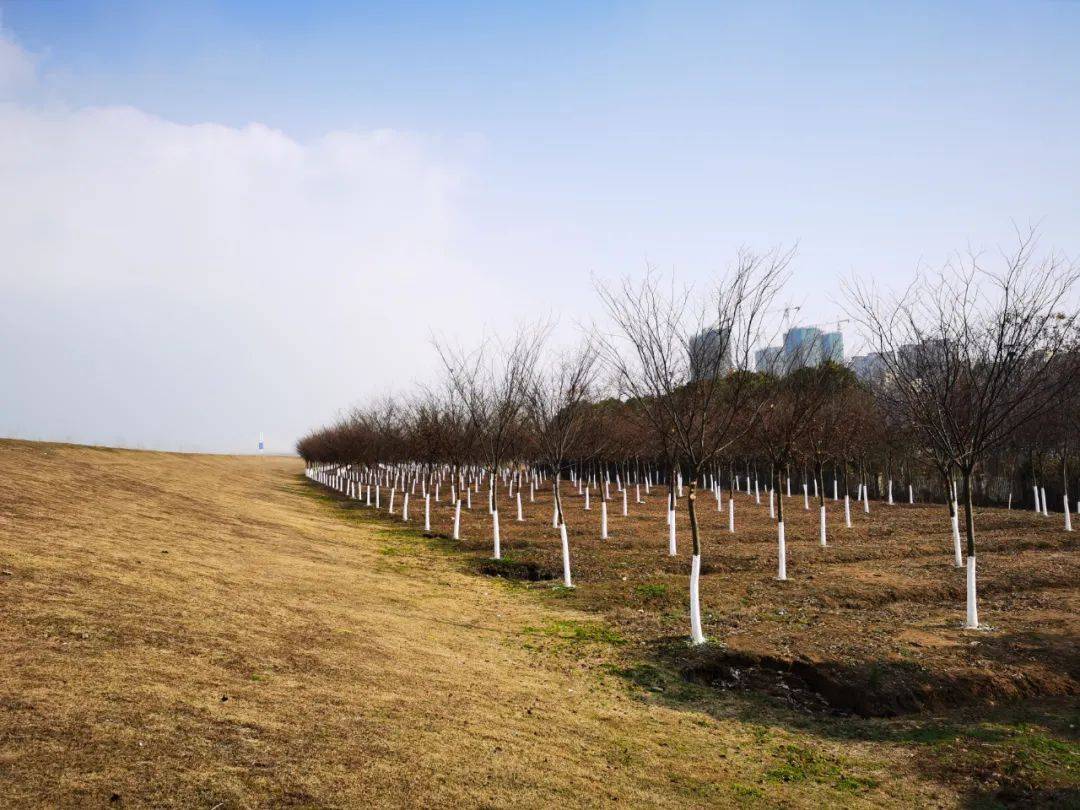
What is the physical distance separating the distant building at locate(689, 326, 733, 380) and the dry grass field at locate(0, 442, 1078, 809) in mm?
5032

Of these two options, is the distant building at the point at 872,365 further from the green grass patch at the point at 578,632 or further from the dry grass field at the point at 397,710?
the green grass patch at the point at 578,632

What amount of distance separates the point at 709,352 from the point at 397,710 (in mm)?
9359

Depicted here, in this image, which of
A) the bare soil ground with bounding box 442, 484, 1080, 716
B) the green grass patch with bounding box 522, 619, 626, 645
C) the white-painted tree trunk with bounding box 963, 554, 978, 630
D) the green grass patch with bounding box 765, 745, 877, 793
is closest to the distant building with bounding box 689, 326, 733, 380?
the bare soil ground with bounding box 442, 484, 1080, 716

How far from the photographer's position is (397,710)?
6.77m

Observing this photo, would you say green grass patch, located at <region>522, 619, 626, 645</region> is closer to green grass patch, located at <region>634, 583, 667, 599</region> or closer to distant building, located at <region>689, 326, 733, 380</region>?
green grass patch, located at <region>634, 583, 667, 599</region>

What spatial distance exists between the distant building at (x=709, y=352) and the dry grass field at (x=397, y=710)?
5.03m

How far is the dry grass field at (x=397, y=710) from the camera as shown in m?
5.11

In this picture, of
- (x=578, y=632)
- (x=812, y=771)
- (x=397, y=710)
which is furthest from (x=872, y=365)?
(x=397, y=710)

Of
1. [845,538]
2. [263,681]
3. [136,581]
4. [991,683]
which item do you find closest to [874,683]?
[991,683]

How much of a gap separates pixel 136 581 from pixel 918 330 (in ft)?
58.5

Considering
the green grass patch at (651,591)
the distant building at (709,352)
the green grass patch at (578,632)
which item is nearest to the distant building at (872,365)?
the distant building at (709,352)

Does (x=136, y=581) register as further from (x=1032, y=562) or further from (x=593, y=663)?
(x=1032, y=562)

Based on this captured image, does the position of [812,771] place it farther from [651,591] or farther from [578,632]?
[651,591]

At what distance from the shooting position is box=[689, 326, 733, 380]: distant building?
12.7 meters
